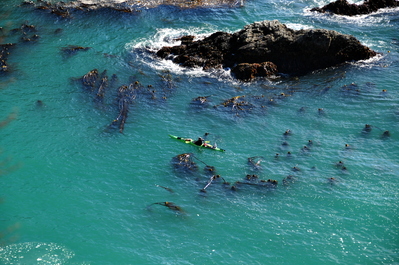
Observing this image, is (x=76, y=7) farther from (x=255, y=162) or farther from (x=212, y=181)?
(x=255, y=162)

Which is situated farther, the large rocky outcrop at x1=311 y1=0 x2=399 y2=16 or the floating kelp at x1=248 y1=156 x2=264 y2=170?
the large rocky outcrop at x1=311 y1=0 x2=399 y2=16

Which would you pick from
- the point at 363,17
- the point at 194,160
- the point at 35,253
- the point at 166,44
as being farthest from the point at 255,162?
the point at 363,17

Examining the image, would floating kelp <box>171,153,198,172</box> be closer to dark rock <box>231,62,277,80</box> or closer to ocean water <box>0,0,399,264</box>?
ocean water <box>0,0,399,264</box>

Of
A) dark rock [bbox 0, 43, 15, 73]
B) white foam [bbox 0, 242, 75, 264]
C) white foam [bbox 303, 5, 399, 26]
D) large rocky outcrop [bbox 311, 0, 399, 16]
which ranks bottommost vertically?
white foam [bbox 0, 242, 75, 264]

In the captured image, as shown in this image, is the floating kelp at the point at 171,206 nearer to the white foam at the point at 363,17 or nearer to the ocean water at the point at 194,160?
the ocean water at the point at 194,160

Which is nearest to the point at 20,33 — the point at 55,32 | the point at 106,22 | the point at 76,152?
the point at 55,32

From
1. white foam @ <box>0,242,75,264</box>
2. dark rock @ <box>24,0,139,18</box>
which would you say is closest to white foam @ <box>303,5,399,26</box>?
dark rock @ <box>24,0,139,18</box>

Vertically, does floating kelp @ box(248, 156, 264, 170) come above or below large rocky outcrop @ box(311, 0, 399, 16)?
below
